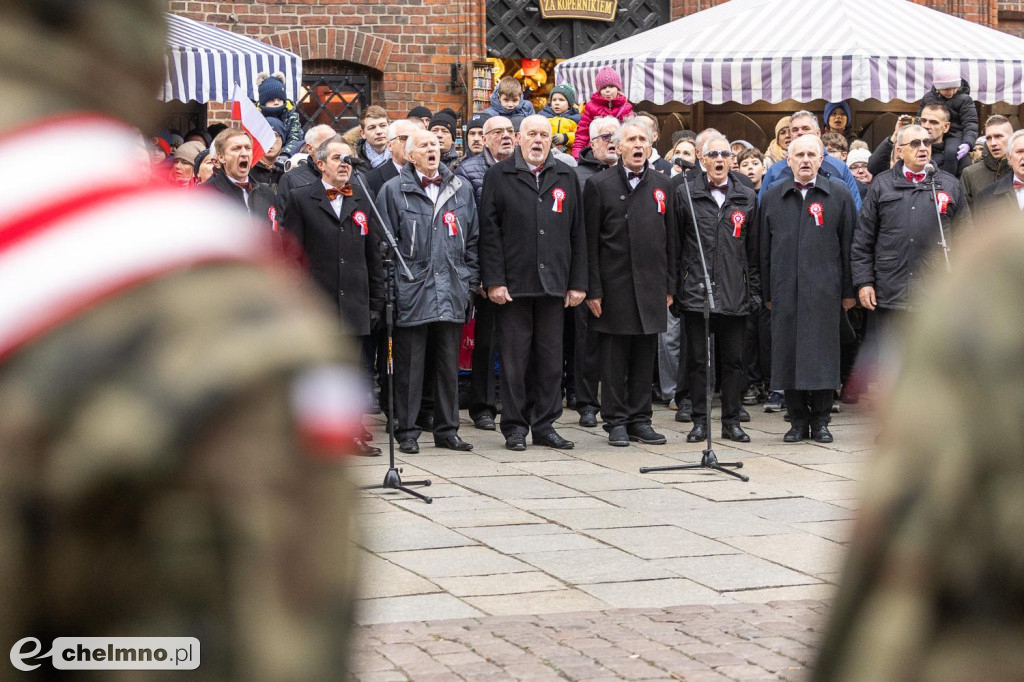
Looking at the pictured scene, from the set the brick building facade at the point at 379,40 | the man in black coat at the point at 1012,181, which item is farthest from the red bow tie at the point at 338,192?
the brick building facade at the point at 379,40

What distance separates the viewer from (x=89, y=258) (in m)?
0.79

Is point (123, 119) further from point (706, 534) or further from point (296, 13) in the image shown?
point (296, 13)

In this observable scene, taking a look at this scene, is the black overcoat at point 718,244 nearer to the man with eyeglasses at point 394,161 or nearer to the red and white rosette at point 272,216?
the man with eyeglasses at point 394,161

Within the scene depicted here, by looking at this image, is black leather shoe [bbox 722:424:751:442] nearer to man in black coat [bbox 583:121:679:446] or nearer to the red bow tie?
man in black coat [bbox 583:121:679:446]

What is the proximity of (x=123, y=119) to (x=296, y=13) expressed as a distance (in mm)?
19330

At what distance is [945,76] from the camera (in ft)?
47.6

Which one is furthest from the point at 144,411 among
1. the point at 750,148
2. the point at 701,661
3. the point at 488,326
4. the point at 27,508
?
the point at 750,148

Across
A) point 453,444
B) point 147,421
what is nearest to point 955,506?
point 147,421

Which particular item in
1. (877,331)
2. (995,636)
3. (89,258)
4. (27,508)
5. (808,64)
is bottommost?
(877,331)

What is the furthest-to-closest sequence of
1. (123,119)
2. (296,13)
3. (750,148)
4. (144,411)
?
(296,13) < (750,148) < (123,119) < (144,411)

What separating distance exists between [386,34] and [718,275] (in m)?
9.92

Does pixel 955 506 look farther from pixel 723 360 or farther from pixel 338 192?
pixel 723 360

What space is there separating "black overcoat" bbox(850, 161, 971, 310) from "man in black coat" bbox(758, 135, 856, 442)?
165 millimetres

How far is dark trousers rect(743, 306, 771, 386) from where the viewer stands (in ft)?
43.4
